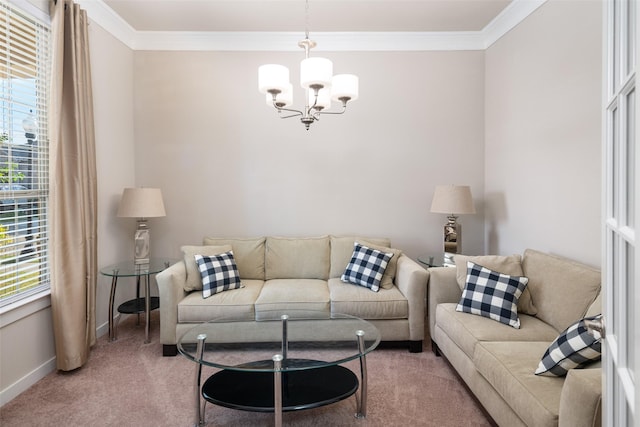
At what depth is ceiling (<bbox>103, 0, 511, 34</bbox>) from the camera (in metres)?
3.40

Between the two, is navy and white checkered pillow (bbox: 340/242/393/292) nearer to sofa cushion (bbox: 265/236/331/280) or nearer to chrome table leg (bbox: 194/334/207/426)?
sofa cushion (bbox: 265/236/331/280)

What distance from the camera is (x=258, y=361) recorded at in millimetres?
2117

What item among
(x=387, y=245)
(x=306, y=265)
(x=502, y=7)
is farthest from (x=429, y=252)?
(x=502, y=7)

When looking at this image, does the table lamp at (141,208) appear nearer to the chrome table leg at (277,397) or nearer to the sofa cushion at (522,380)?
the chrome table leg at (277,397)

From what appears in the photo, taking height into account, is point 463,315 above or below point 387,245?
below

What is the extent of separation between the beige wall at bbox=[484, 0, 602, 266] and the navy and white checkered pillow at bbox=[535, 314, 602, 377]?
104 cm

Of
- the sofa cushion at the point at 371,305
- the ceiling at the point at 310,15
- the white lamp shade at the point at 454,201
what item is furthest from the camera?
the white lamp shade at the point at 454,201

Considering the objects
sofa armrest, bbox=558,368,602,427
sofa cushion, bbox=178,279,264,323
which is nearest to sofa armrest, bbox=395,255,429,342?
sofa cushion, bbox=178,279,264,323

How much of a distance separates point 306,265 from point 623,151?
3.09 metres

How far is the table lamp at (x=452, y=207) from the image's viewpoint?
3.59 meters

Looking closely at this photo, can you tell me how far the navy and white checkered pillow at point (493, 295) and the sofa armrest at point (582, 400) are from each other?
3.69 feet

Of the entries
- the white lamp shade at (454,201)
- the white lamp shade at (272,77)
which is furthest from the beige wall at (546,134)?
the white lamp shade at (272,77)

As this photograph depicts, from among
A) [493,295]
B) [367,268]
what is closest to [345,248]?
[367,268]

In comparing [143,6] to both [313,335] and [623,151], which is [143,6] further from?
[623,151]
